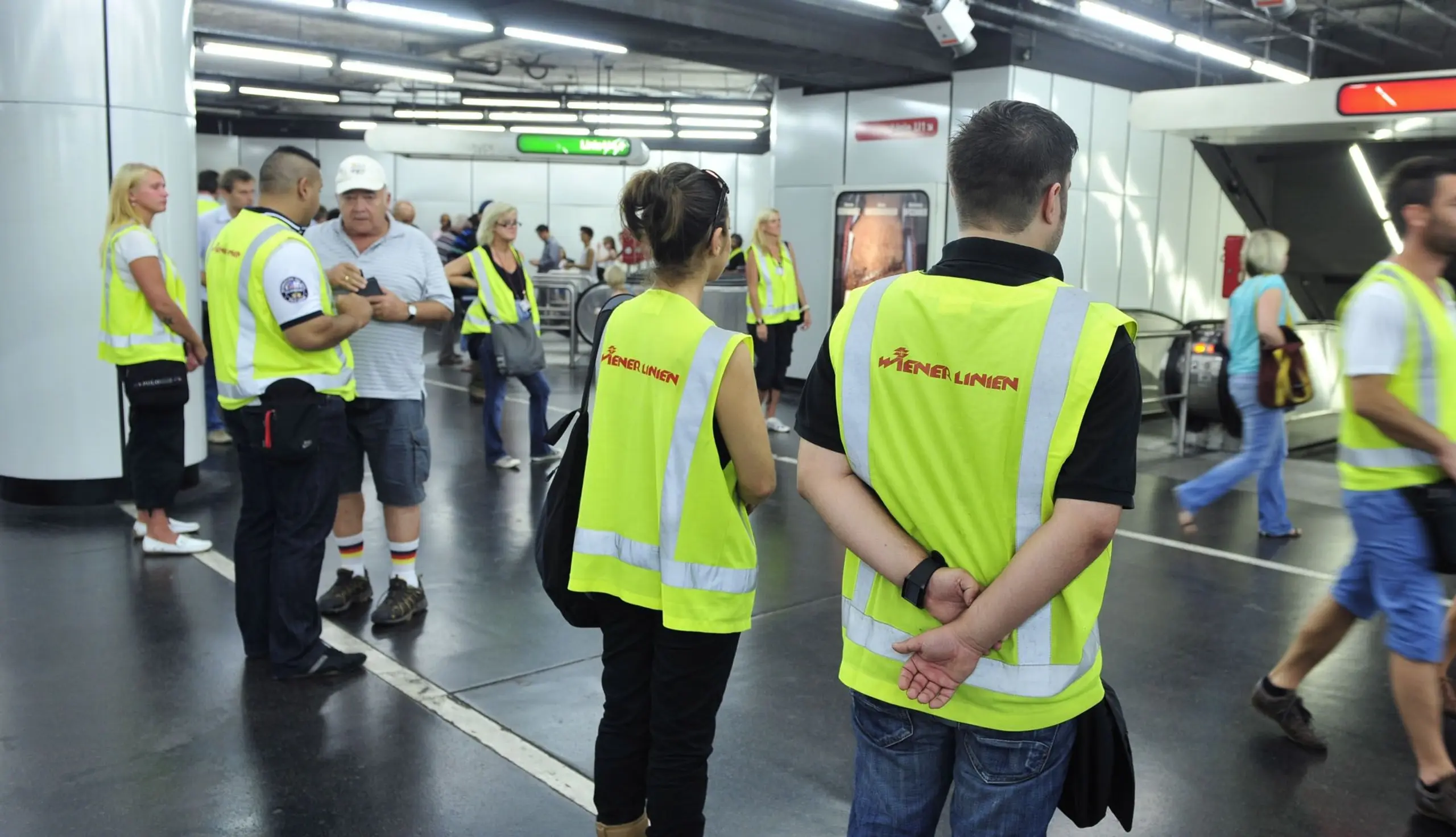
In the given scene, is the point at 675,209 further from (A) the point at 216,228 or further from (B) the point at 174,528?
(A) the point at 216,228

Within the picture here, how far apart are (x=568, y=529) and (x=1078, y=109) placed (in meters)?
9.85

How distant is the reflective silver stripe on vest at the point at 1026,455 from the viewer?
5.24 ft

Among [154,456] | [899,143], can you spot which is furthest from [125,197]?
[899,143]

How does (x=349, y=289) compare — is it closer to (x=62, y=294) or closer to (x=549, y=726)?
(x=549, y=726)

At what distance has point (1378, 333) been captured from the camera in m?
2.97

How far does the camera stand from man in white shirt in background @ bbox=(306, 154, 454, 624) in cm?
420

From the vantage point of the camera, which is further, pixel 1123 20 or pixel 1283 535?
pixel 1123 20

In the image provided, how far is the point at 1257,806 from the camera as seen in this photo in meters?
3.18

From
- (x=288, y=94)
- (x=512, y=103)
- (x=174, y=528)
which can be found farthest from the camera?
(x=512, y=103)

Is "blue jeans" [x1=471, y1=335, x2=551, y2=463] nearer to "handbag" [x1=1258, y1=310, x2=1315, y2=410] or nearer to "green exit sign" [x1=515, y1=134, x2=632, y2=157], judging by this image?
"handbag" [x1=1258, y1=310, x2=1315, y2=410]

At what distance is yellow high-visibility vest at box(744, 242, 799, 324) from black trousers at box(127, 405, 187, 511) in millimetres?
4467

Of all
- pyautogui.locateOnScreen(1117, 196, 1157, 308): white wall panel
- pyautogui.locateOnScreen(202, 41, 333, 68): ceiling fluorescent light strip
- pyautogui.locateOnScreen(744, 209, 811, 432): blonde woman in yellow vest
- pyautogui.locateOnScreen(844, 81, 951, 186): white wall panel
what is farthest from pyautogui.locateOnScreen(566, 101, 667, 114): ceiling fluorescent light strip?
pyautogui.locateOnScreen(744, 209, 811, 432): blonde woman in yellow vest

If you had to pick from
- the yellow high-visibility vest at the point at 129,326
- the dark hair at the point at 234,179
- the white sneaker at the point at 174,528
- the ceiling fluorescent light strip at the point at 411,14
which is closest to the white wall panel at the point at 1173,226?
the ceiling fluorescent light strip at the point at 411,14

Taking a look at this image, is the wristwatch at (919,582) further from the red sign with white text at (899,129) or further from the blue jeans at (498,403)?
the red sign with white text at (899,129)
